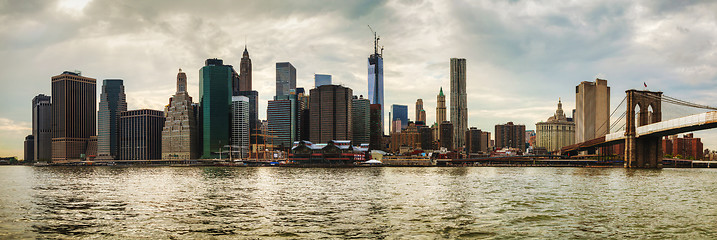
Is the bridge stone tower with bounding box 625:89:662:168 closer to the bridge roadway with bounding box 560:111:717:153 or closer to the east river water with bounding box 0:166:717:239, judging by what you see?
the bridge roadway with bounding box 560:111:717:153

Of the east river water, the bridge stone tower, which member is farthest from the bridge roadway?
the east river water

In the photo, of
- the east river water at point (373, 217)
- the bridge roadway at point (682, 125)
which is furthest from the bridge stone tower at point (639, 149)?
the east river water at point (373, 217)

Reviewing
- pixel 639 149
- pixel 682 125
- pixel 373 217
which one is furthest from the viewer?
pixel 639 149

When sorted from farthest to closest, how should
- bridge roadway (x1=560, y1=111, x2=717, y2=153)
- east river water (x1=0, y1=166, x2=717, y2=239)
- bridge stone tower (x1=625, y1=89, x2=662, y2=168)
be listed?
bridge stone tower (x1=625, y1=89, x2=662, y2=168) < bridge roadway (x1=560, y1=111, x2=717, y2=153) < east river water (x1=0, y1=166, x2=717, y2=239)

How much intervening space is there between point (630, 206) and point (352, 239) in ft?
87.1

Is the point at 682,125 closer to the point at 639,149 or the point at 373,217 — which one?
the point at 639,149

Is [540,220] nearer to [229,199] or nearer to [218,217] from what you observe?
[218,217]

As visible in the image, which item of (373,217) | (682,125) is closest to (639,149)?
(682,125)

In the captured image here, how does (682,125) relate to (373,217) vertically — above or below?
above

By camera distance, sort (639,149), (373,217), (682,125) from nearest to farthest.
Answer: (373,217) → (682,125) → (639,149)

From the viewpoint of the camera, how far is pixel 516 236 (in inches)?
1048

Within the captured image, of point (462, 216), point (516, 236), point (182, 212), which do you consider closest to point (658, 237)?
point (516, 236)

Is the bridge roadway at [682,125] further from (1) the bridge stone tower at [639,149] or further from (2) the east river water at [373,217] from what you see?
(2) the east river water at [373,217]

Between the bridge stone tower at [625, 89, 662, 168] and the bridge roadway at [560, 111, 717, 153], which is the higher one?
the bridge roadway at [560, 111, 717, 153]
